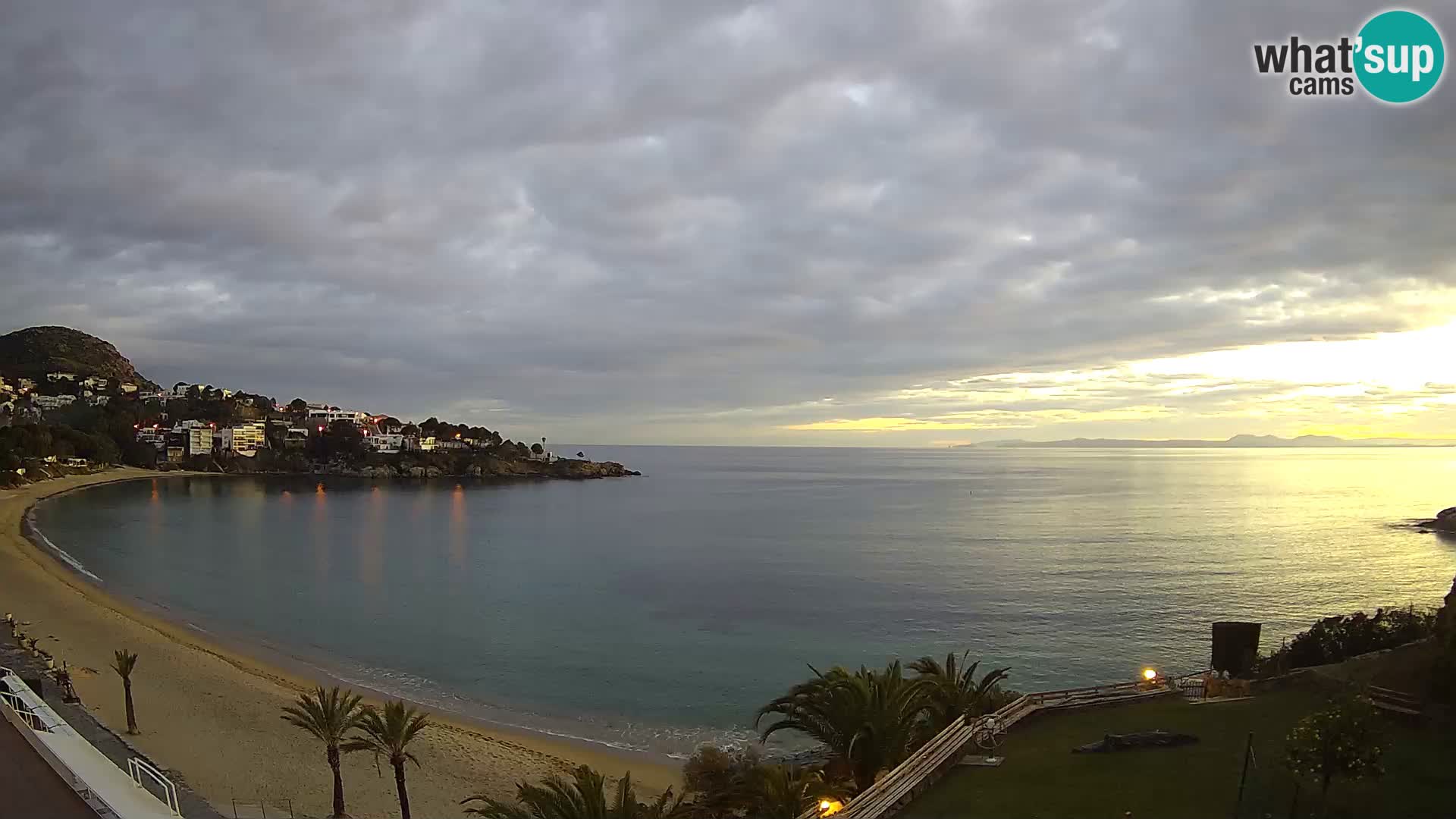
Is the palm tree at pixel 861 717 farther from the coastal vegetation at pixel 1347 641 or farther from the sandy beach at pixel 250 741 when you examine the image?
the coastal vegetation at pixel 1347 641

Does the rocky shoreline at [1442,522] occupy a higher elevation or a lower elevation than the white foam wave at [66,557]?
higher

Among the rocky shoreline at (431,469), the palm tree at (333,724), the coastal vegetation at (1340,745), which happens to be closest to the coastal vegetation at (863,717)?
the coastal vegetation at (1340,745)

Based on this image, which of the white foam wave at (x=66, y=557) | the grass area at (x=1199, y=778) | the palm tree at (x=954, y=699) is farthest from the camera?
the white foam wave at (x=66, y=557)

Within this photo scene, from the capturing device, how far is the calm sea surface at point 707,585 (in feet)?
115

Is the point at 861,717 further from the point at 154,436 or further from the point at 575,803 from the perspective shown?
the point at 154,436

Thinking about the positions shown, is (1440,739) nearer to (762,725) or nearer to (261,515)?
(762,725)

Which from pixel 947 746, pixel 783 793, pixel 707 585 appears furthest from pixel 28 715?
pixel 707 585

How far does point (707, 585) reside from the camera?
2197 inches

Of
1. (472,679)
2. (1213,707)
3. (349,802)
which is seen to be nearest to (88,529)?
(472,679)

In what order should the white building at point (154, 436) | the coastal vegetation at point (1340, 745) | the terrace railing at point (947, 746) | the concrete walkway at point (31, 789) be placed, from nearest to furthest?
the coastal vegetation at point (1340, 745) → the concrete walkway at point (31, 789) → the terrace railing at point (947, 746) → the white building at point (154, 436)

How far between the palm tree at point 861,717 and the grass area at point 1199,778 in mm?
2383

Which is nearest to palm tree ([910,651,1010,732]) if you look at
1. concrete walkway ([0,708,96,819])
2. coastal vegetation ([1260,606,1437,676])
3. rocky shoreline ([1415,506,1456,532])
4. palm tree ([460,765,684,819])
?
coastal vegetation ([1260,606,1437,676])

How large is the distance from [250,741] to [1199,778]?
27.4 metres

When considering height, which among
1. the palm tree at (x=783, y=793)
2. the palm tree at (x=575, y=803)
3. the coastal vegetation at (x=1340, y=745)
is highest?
the coastal vegetation at (x=1340, y=745)
